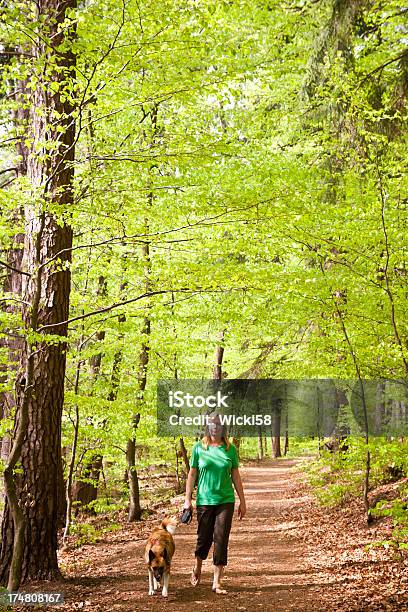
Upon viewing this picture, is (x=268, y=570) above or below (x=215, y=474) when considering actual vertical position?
below

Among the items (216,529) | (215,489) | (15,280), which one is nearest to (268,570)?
(216,529)

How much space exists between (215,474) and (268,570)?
2632 millimetres

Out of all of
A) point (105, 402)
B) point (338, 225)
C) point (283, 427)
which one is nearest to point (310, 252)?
point (338, 225)

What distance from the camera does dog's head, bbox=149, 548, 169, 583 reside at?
601cm

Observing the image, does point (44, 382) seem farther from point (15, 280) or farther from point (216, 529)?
point (15, 280)

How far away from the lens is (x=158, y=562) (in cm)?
601

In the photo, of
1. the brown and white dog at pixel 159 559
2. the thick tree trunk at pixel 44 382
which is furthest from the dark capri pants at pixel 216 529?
the thick tree trunk at pixel 44 382

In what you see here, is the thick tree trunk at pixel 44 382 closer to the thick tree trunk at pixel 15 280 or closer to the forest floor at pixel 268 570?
the forest floor at pixel 268 570

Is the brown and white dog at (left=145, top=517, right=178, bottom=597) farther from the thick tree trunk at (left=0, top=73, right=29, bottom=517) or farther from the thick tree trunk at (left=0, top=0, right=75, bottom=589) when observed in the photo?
the thick tree trunk at (left=0, top=73, right=29, bottom=517)

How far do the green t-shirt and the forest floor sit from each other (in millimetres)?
1034

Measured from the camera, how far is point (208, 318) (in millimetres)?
12867

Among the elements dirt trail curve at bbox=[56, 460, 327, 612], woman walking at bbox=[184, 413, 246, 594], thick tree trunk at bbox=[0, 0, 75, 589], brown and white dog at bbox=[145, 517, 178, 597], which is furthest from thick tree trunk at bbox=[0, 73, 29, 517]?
woman walking at bbox=[184, 413, 246, 594]

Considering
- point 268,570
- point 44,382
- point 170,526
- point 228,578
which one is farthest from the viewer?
point 268,570

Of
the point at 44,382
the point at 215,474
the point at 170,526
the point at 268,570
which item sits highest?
the point at 44,382
